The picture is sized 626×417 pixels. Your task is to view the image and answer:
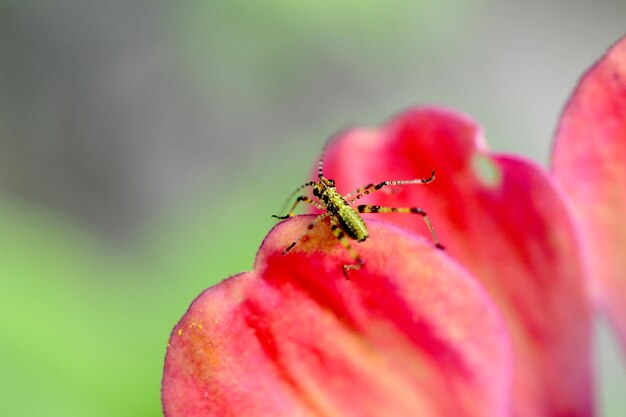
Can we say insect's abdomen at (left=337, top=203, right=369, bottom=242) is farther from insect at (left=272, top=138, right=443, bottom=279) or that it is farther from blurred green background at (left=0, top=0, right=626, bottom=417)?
blurred green background at (left=0, top=0, right=626, bottom=417)

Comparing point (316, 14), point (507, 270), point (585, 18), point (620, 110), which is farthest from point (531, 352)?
point (585, 18)

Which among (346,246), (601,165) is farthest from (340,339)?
(601,165)

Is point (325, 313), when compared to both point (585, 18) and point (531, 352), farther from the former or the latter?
point (585, 18)

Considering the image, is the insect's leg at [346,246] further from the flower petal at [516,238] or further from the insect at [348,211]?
the flower petal at [516,238]

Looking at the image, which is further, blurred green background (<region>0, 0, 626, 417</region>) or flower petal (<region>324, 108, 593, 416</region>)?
blurred green background (<region>0, 0, 626, 417</region>)

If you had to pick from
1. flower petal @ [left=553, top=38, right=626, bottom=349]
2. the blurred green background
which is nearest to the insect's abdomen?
flower petal @ [left=553, top=38, right=626, bottom=349]

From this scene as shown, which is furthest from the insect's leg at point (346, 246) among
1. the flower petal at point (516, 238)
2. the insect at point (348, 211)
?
the flower petal at point (516, 238)

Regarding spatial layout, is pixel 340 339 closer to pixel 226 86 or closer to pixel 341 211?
pixel 341 211
